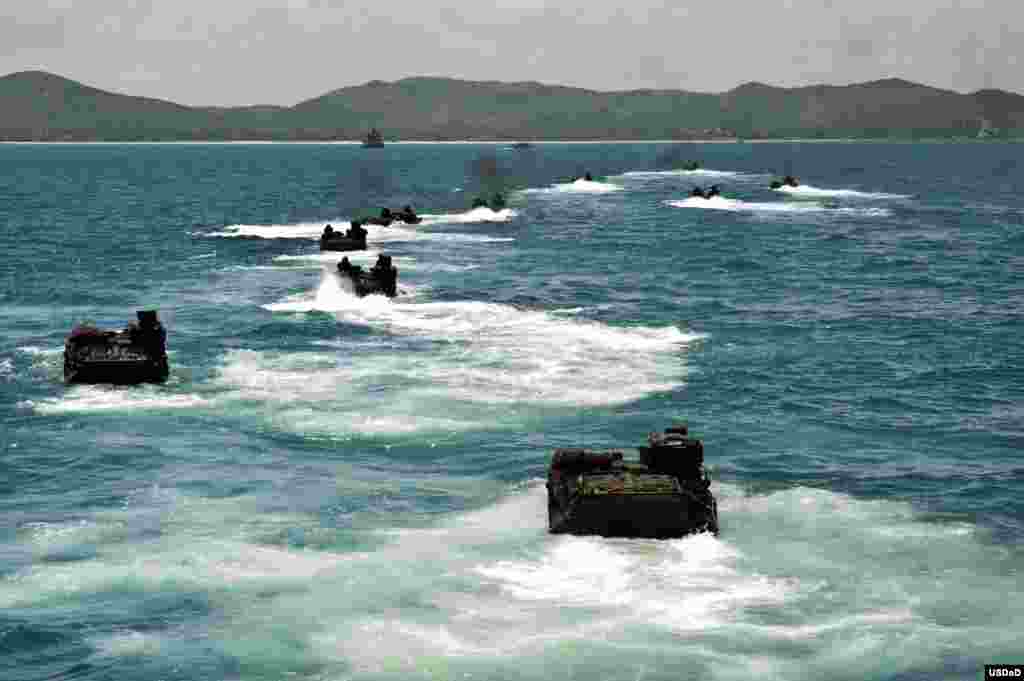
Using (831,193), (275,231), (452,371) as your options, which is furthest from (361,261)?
(831,193)

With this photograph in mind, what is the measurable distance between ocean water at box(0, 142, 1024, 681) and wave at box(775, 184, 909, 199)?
9485 cm

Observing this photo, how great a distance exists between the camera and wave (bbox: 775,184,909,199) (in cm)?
17300

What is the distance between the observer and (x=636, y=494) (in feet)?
93.4

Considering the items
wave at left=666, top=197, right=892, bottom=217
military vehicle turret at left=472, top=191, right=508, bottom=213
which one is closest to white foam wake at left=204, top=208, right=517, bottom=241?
military vehicle turret at left=472, top=191, right=508, bottom=213

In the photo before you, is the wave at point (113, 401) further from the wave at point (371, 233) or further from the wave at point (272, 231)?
the wave at point (272, 231)

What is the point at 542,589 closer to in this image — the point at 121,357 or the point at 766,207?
the point at 121,357

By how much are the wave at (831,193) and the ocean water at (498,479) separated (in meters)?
94.8

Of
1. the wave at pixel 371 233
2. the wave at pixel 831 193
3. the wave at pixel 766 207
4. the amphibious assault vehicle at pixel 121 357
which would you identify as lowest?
the amphibious assault vehicle at pixel 121 357

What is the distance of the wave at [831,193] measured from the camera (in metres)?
173

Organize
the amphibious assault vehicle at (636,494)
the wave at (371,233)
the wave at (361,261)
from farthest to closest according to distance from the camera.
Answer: the wave at (371,233), the wave at (361,261), the amphibious assault vehicle at (636,494)

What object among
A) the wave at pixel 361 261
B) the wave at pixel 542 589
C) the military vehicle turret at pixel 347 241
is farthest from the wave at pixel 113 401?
the military vehicle turret at pixel 347 241

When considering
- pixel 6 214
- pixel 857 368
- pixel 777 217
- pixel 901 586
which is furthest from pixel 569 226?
pixel 901 586

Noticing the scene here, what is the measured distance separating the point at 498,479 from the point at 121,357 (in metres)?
16.8

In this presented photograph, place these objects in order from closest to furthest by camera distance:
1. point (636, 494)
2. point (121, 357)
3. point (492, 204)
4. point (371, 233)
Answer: point (636, 494), point (121, 357), point (371, 233), point (492, 204)
